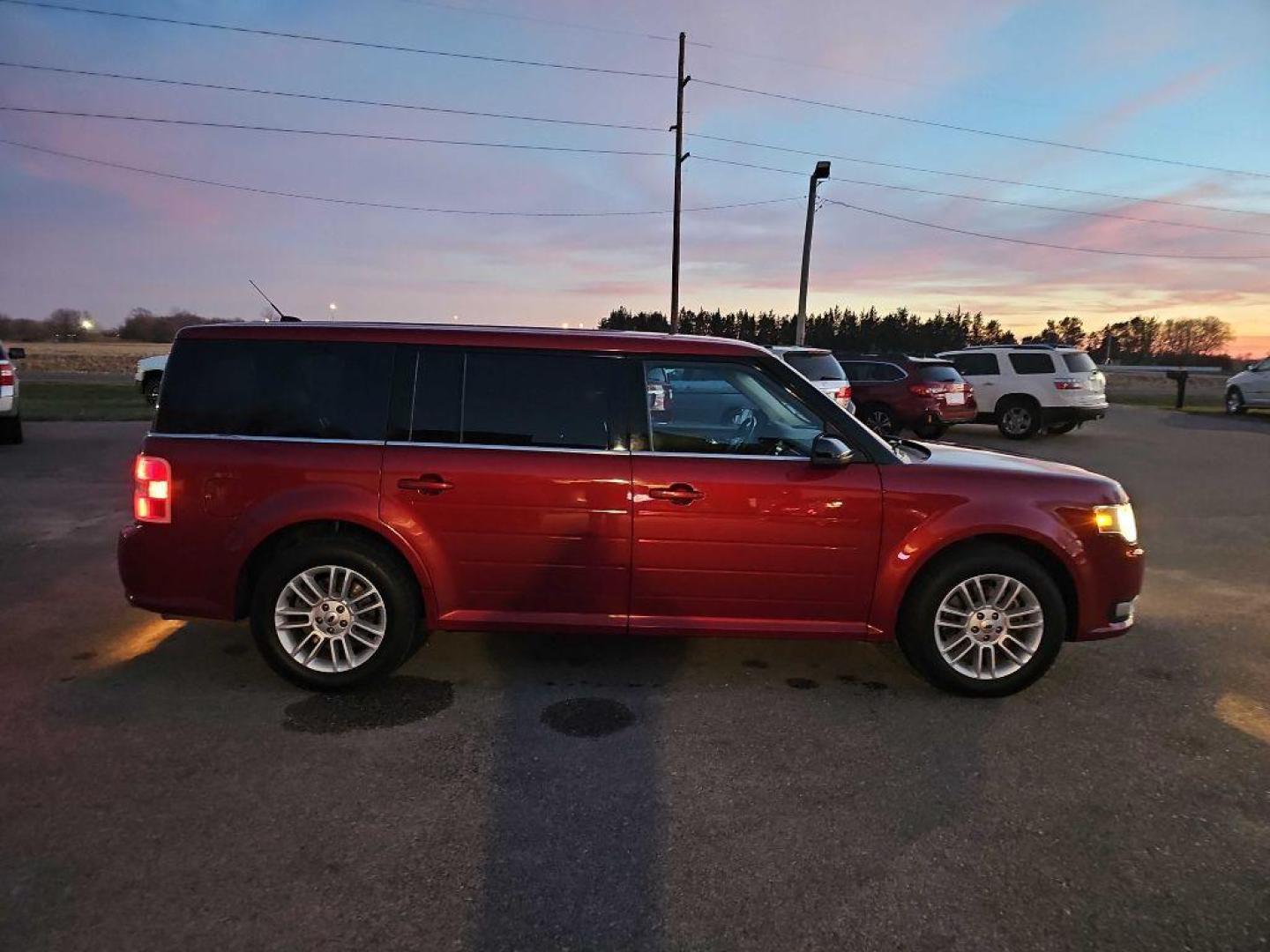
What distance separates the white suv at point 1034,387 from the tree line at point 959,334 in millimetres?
57979

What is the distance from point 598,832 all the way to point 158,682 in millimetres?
2588

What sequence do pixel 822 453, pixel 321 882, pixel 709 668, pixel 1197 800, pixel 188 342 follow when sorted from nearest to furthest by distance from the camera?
pixel 321 882 < pixel 1197 800 < pixel 822 453 < pixel 188 342 < pixel 709 668

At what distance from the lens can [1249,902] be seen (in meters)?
2.46

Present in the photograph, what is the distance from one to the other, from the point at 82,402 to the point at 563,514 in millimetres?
21329

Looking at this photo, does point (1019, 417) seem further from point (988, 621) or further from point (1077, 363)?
point (988, 621)

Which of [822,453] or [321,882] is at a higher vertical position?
[822,453]

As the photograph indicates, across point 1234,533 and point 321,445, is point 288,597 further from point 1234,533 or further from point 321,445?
point 1234,533

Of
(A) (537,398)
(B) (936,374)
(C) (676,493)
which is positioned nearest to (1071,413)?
(B) (936,374)

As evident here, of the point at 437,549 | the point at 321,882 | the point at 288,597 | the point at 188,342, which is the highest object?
the point at 188,342

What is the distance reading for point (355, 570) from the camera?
12.6ft

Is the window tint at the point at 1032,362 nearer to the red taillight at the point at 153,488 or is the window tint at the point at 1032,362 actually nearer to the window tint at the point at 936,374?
the window tint at the point at 936,374

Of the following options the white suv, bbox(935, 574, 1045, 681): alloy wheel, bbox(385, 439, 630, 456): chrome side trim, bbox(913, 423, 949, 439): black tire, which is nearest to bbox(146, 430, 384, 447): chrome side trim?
bbox(385, 439, 630, 456): chrome side trim

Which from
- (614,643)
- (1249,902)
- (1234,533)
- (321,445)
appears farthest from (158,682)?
(1234,533)

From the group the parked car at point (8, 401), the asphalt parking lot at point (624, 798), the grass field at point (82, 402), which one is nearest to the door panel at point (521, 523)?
the asphalt parking lot at point (624, 798)
